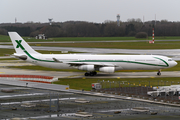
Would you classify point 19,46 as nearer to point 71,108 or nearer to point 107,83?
point 107,83

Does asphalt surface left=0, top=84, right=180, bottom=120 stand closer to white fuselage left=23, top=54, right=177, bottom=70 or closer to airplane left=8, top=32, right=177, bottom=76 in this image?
airplane left=8, top=32, right=177, bottom=76

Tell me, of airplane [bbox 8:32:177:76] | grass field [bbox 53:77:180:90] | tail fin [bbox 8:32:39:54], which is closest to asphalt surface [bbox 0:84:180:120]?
grass field [bbox 53:77:180:90]

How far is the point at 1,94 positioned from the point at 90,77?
2187 cm

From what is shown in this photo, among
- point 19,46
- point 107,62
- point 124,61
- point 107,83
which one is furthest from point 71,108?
point 19,46

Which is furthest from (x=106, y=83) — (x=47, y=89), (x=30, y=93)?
(x=30, y=93)

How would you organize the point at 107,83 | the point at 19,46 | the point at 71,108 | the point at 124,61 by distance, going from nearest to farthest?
the point at 71,108 < the point at 107,83 < the point at 124,61 < the point at 19,46

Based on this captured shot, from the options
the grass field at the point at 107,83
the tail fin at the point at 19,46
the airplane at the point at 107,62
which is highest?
the tail fin at the point at 19,46

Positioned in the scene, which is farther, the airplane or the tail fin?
the tail fin

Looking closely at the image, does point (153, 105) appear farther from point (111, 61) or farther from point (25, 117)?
point (111, 61)

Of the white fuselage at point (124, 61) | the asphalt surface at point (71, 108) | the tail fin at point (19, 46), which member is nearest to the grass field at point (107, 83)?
the white fuselage at point (124, 61)

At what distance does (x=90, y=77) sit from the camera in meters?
62.1

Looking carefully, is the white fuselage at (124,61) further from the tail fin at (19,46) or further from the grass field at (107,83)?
the tail fin at (19,46)

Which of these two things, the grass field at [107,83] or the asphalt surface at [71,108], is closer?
the asphalt surface at [71,108]

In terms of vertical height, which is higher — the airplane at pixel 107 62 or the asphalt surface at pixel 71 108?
the airplane at pixel 107 62
